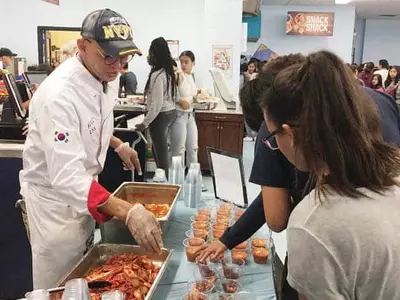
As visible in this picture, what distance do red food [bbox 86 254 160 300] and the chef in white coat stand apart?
151 millimetres

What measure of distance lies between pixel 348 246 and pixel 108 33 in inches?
39.7

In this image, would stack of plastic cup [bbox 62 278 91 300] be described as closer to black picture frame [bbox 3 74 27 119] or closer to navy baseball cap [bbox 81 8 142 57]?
navy baseball cap [bbox 81 8 142 57]

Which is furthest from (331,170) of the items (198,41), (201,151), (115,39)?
(198,41)

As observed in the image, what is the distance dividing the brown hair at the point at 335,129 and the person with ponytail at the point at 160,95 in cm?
305

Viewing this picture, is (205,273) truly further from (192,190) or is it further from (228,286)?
(192,190)

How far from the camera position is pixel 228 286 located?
1.33 m

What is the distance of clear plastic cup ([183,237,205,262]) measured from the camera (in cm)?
157

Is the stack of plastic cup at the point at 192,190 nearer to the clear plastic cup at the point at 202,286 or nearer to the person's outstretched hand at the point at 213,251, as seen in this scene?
the person's outstretched hand at the point at 213,251

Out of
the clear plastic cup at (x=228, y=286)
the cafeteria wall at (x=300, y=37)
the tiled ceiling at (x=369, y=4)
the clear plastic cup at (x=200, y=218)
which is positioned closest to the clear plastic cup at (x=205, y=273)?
the clear plastic cup at (x=228, y=286)

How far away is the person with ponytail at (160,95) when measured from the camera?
408cm

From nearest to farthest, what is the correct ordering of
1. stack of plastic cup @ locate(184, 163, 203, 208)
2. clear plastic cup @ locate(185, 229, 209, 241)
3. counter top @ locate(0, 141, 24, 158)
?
clear plastic cup @ locate(185, 229, 209, 241) < stack of plastic cup @ locate(184, 163, 203, 208) < counter top @ locate(0, 141, 24, 158)

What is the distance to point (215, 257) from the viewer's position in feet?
4.90

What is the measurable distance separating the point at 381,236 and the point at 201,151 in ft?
14.4

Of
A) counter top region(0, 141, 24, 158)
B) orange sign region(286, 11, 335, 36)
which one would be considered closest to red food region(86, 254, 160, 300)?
counter top region(0, 141, 24, 158)
